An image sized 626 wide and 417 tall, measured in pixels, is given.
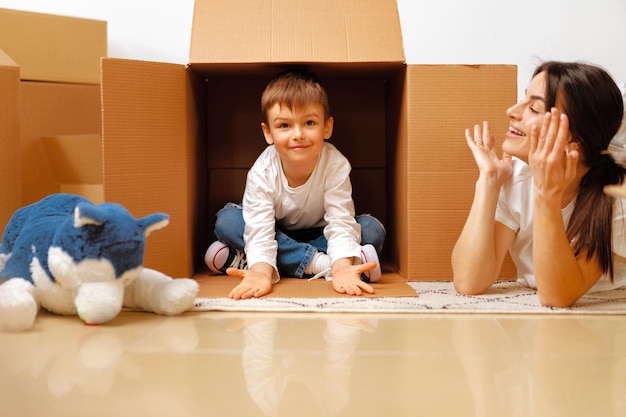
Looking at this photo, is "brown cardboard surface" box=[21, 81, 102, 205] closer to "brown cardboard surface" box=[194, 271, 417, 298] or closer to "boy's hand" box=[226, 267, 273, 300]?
"brown cardboard surface" box=[194, 271, 417, 298]

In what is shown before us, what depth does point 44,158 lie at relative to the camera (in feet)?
5.32

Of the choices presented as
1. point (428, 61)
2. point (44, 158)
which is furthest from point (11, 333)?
point (428, 61)

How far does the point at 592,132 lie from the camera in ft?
3.49

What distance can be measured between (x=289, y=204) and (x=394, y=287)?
32 centimetres

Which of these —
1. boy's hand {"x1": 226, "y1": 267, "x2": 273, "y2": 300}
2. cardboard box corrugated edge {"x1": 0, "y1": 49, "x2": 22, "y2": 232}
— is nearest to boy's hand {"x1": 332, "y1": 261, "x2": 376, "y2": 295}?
boy's hand {"x1": 226, "y1": 267, "x2": 273, "y2": 300}

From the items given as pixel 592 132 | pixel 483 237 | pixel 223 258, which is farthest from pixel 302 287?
pixel 592 132

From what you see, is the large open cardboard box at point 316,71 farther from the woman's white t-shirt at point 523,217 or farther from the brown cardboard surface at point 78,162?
the brown cardboard surface at point 78,162

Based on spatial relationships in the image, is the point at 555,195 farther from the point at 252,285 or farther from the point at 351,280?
the point at 252,285

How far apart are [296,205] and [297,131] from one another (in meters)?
0.17

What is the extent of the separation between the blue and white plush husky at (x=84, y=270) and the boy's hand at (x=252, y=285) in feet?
0.39

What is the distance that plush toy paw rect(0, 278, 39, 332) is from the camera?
89 centimetres

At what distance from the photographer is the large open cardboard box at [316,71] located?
1.20 metres

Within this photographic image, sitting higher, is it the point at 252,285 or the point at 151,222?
the point at 151,222

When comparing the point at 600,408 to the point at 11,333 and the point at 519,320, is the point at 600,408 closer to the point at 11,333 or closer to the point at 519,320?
the point at 519,320
